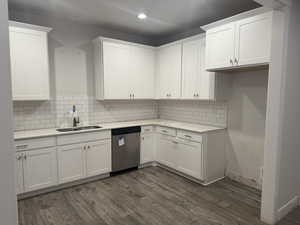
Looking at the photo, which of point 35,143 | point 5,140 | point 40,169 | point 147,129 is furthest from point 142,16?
point 5,140

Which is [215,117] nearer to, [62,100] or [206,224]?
[206,224]

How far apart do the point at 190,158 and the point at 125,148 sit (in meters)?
1.18

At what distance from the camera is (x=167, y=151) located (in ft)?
12.3

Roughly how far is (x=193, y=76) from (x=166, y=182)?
1909 mm

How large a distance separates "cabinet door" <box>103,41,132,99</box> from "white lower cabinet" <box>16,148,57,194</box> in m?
1.38

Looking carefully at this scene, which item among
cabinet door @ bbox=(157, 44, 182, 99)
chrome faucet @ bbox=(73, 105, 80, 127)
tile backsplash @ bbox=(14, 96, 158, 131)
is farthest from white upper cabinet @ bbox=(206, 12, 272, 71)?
chrome faucet @ bbox=(73, 105, 80, 127)

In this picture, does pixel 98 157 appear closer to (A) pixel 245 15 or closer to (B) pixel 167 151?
(B) pixel 167 151

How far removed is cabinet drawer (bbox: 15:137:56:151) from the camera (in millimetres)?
2656

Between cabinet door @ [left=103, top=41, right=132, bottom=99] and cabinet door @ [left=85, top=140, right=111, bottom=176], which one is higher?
cabinet door @ [left=103, top=41, right=132, bottom=99]

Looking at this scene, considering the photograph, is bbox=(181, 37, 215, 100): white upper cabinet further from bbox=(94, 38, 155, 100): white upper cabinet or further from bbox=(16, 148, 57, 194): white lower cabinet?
bbox=(16, 148, 57, 194): white lower cabinet

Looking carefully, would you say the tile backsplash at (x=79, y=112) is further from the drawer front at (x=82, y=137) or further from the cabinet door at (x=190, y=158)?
the cabinet door at (x=190, y=158)

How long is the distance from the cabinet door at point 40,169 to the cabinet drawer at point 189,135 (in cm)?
204

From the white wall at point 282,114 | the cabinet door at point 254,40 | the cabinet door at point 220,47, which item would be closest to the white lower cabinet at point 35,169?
the cabinet door at point 220,47

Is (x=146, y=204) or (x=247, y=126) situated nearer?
(x=146, y=204)
